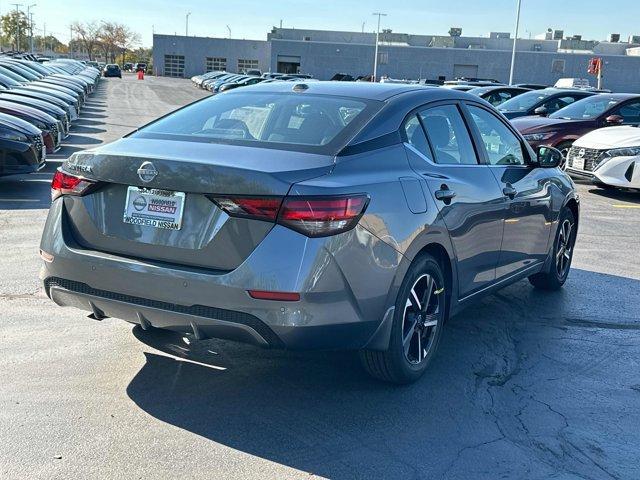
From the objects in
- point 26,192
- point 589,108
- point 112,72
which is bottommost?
point 26,192

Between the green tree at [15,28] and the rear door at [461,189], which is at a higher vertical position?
the green tree at [15,28]

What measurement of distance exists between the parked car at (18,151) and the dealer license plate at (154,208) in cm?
730

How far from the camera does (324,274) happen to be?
11.7 ft

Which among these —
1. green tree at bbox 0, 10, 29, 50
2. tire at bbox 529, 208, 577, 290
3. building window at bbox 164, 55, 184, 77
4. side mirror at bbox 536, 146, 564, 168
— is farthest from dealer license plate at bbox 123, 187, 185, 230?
green tree at bbox 0, 10, 29, 50

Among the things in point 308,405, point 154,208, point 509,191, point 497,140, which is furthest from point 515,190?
point 154,208

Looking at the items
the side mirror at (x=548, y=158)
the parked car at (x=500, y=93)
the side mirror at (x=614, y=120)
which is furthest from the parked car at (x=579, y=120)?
the side mirror at (x=548, y=158)

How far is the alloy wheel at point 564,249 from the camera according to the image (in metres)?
6.64

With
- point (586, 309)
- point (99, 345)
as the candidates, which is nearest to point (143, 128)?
point (99, 345)

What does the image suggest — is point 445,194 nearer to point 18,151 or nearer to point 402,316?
point 402,316

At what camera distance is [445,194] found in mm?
4465

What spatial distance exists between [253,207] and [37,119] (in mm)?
10638

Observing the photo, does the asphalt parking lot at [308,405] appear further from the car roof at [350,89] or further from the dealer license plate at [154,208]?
the car roof at [350,89]

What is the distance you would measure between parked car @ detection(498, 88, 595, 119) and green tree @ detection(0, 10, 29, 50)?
116m

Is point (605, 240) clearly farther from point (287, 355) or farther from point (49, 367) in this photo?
point (49, 367)
